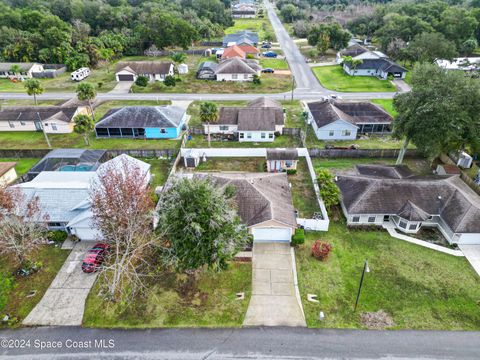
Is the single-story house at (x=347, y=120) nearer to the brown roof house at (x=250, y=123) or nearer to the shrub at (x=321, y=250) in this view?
the brown roof house at (x=250, y=123)

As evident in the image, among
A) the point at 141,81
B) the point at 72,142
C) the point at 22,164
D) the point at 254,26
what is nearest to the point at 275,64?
the point at 141,81

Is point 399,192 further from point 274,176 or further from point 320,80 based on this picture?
point 320,80

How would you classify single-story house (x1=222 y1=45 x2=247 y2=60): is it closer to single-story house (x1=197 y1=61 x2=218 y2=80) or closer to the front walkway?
single-story house (x1=197 y1=61 x2=218 y2=80)

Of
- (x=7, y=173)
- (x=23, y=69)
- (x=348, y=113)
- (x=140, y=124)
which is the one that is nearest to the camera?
(x=7, y=173)

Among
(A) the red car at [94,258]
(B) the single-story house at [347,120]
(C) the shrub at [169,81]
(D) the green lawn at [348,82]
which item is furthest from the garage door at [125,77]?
(A) the red car at [94,258]

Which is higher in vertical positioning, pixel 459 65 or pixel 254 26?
pixel 459 65

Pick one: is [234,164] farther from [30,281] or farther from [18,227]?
[30,281]

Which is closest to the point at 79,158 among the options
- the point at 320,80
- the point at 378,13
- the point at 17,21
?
the point at 320,80
